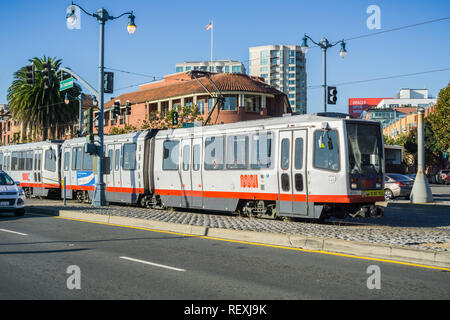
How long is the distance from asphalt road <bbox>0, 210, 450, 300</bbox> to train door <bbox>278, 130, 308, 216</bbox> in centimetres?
425

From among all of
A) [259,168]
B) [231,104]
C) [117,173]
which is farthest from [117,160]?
[231,104]

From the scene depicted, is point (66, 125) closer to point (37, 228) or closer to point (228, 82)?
point (228, 82)

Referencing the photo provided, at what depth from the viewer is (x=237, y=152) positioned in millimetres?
17719

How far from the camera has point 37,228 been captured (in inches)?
581

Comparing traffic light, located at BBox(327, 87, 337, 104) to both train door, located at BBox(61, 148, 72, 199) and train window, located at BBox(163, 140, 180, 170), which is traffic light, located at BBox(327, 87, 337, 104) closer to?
train window, located at BBox(163, 140, 180, 170)

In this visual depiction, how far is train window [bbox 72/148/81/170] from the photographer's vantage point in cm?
2717

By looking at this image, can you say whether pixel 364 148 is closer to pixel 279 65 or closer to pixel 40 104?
pixel 40 104

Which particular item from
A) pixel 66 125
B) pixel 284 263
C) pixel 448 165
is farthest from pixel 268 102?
pixel 284 263

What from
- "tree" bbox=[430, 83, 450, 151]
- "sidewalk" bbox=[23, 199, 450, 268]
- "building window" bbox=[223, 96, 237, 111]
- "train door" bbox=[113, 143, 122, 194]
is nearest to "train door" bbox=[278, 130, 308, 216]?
"sidewalk" bbox=[23, 199, 450, 268]

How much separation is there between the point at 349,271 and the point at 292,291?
1.78m

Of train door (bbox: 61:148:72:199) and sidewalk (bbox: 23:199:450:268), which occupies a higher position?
train door (bbox: 61:148:72:199)

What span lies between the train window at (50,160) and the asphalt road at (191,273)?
18.3m

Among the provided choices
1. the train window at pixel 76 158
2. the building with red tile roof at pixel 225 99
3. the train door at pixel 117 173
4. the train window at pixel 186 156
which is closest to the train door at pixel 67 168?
the train window at pixel 76 158

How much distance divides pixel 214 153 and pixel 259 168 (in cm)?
243
